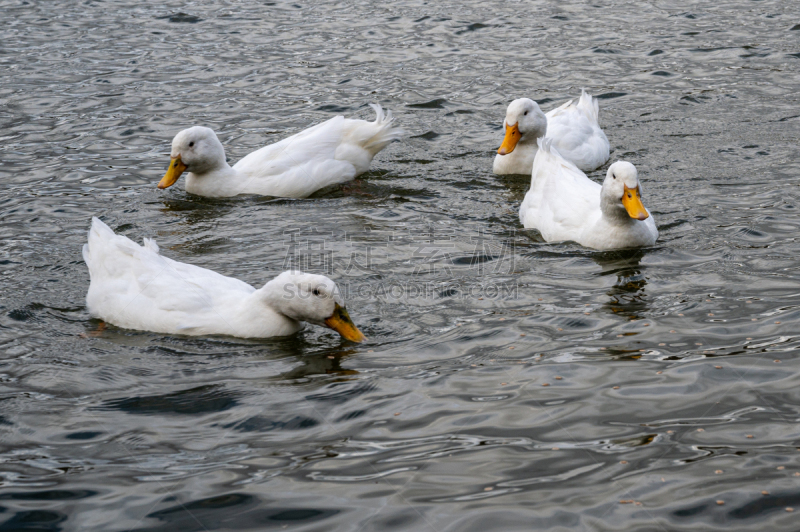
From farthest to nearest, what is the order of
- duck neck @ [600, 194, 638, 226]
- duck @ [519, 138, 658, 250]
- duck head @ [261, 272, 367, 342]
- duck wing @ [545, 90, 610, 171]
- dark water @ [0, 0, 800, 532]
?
duck wing @ [545, 90, 610, 171], duck neck @ [600, 194, 638, 226], duck @ [519, 138, 658, 250], duck head @ [261, 272, 367, 342], dark water @ [0, 0, 800, 532]

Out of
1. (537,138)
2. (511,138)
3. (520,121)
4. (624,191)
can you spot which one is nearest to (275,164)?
(511,138)

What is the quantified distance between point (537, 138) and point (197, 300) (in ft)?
16.8

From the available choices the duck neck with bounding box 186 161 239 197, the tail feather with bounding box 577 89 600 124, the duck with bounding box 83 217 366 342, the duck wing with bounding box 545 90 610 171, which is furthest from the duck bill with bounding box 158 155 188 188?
the tail feather with bounding box 577 89 600 124

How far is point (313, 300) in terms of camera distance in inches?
220

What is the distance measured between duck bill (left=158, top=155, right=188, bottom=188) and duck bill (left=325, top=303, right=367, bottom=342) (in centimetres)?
423

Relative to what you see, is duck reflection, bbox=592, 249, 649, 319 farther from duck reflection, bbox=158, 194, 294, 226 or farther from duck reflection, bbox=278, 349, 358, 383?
duck reflection, bbox=158, 194, 294, 226

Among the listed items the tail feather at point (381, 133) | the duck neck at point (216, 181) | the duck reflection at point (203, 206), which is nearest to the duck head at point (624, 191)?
the tail feather at point (381, 133)

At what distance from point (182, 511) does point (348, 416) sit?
1.12m

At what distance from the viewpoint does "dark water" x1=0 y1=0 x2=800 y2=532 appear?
12.9 feet

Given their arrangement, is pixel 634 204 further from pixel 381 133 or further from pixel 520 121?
pixel 381 133

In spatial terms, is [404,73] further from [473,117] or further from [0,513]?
[0,513]

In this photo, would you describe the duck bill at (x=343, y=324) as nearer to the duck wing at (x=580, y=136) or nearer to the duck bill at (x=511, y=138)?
the duck bill at (x=511, y=138)

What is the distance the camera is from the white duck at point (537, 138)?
9.44m

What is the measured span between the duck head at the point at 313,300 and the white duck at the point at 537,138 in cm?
426
